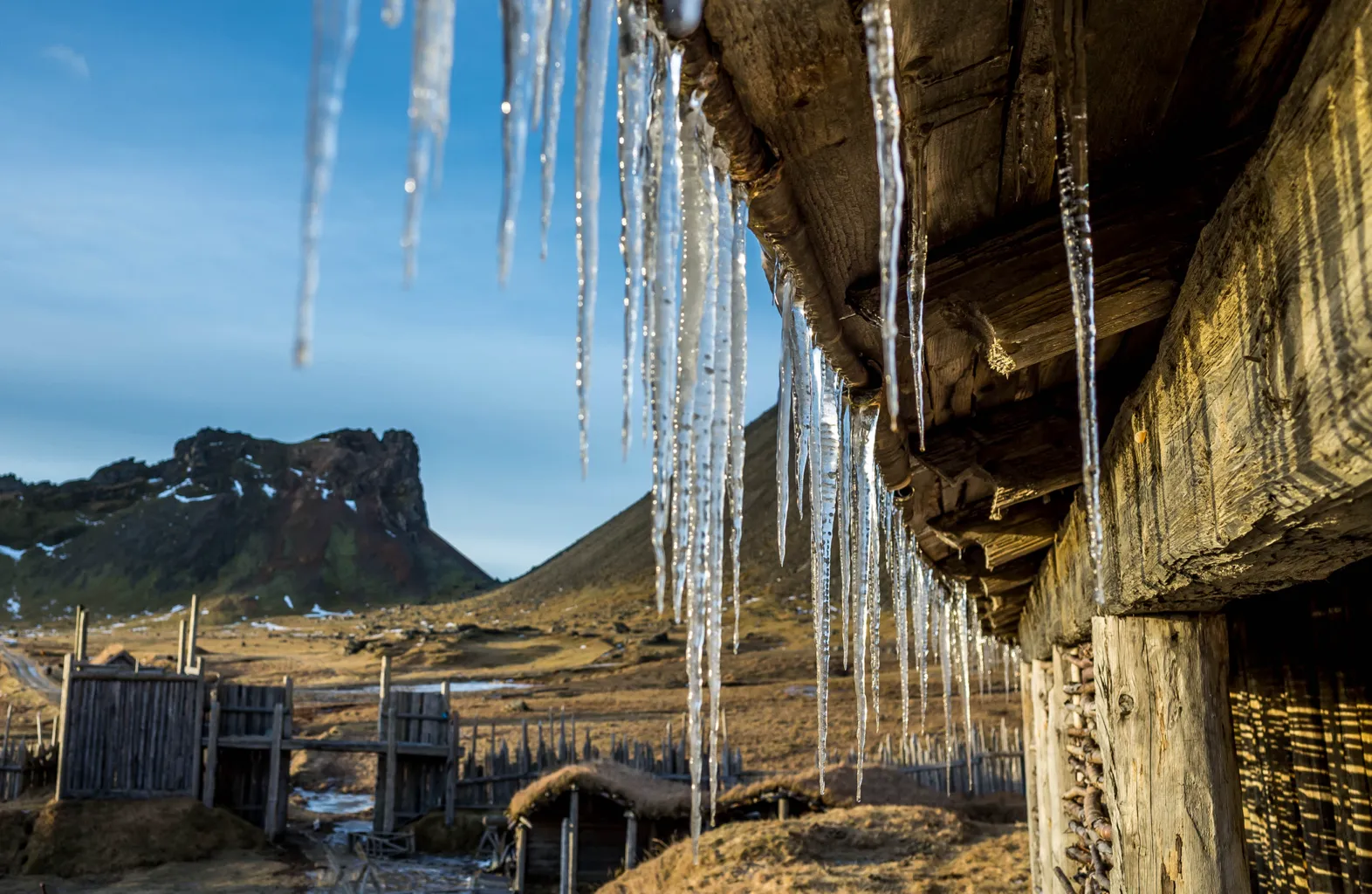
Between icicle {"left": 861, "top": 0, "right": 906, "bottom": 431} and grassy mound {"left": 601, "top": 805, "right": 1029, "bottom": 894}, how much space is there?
868 cm

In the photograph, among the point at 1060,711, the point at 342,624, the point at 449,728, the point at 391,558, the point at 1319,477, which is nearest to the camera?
the point at 1319,477

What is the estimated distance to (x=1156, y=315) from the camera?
79.2 inches

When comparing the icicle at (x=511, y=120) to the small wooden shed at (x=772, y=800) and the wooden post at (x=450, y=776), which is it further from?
the wooden post at (x=450, y=776)

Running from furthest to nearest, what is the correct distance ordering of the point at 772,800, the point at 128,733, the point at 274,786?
the point at 274,786
the point at 128,733
the point at 772,800

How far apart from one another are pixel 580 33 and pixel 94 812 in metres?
17.4

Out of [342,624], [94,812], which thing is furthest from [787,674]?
[342,624]

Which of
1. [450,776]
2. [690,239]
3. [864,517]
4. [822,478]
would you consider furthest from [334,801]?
[690,239]

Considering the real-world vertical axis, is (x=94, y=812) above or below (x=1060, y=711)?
below

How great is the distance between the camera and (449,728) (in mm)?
16750

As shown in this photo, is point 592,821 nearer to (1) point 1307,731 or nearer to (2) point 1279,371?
(1) point 1307,731

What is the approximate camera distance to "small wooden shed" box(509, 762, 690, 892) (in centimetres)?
1293

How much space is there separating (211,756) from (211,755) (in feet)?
0.05

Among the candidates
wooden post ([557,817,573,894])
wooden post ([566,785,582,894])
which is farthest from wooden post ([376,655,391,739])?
wooden post ([557,817,573,894])

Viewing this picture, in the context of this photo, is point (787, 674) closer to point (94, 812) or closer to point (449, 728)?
point (449, 728)
